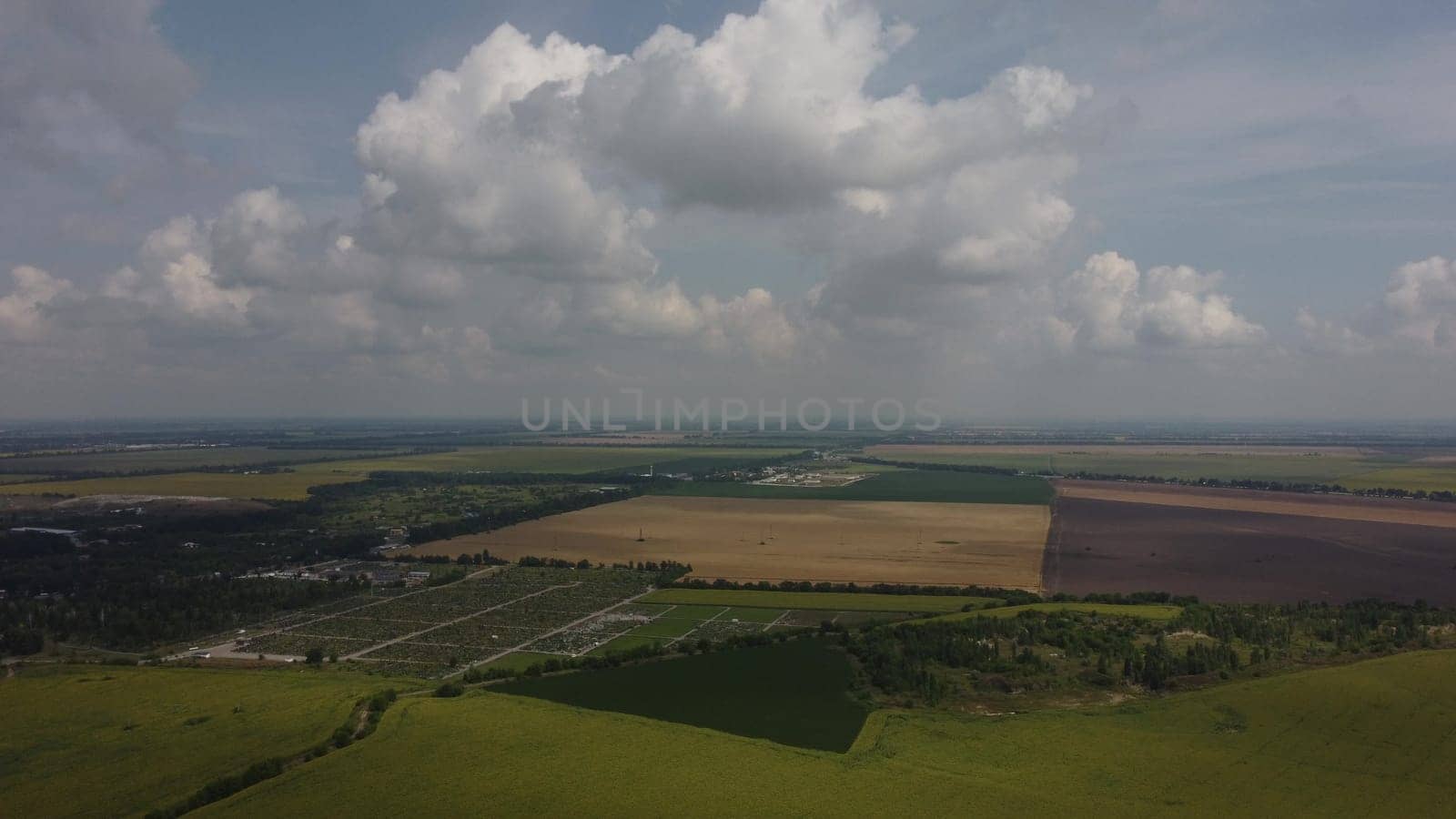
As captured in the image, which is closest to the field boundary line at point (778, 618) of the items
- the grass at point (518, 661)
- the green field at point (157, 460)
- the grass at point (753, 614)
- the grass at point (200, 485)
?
the grass at point (753, 614)

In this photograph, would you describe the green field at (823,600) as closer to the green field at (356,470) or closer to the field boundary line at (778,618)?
the field boundary line at (778,618)

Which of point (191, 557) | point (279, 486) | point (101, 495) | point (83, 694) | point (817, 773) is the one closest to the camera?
point (817, 773)

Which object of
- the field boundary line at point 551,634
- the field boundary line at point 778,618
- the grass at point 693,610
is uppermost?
the field boundary line at point 778,618

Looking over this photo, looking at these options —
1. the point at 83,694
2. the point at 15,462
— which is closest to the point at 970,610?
the point at 83,694

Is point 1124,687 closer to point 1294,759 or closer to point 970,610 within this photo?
point 1294,759

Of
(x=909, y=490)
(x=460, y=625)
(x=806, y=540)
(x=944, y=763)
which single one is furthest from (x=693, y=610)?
(x=909, y=490)

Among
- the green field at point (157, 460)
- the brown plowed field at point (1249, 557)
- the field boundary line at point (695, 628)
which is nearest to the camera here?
the field boundary line at point (695, 628)

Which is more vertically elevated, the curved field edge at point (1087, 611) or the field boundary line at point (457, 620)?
the curved field edge at point (1087, 611)
